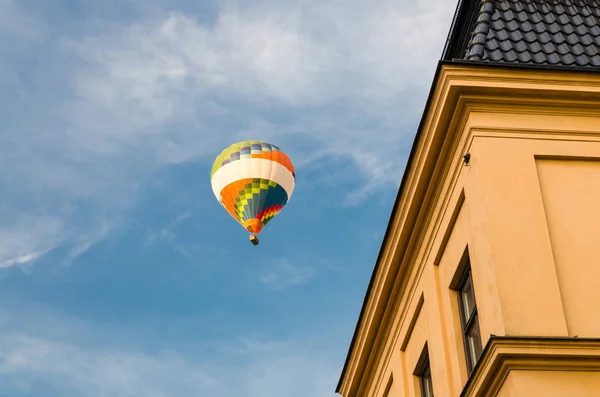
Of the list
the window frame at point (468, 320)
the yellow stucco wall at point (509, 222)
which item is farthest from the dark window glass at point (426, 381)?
the window frame at point (468, 320)

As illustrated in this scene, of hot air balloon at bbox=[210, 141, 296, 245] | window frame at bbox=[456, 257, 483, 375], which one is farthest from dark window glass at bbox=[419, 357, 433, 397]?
hot air balloon at bbox=[210, 141, 296, 245]

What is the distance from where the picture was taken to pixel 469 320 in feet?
53.1

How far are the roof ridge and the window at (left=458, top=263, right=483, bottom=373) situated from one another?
130 inches

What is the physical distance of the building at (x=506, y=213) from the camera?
538 inches

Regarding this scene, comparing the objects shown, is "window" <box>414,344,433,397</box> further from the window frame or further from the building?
the window frame

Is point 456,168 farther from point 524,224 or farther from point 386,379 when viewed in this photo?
point 386,379

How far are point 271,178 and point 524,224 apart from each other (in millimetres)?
26816

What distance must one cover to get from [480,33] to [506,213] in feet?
12.8

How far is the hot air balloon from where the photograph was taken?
40844 millimetres

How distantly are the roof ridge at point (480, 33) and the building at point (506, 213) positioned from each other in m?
0.03

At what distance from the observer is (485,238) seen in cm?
1484

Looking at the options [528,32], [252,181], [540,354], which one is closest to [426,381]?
[528,32]

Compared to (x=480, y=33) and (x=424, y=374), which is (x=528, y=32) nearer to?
(x=480, y=33)

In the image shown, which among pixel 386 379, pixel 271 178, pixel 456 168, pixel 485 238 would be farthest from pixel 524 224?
pixel 271 178
